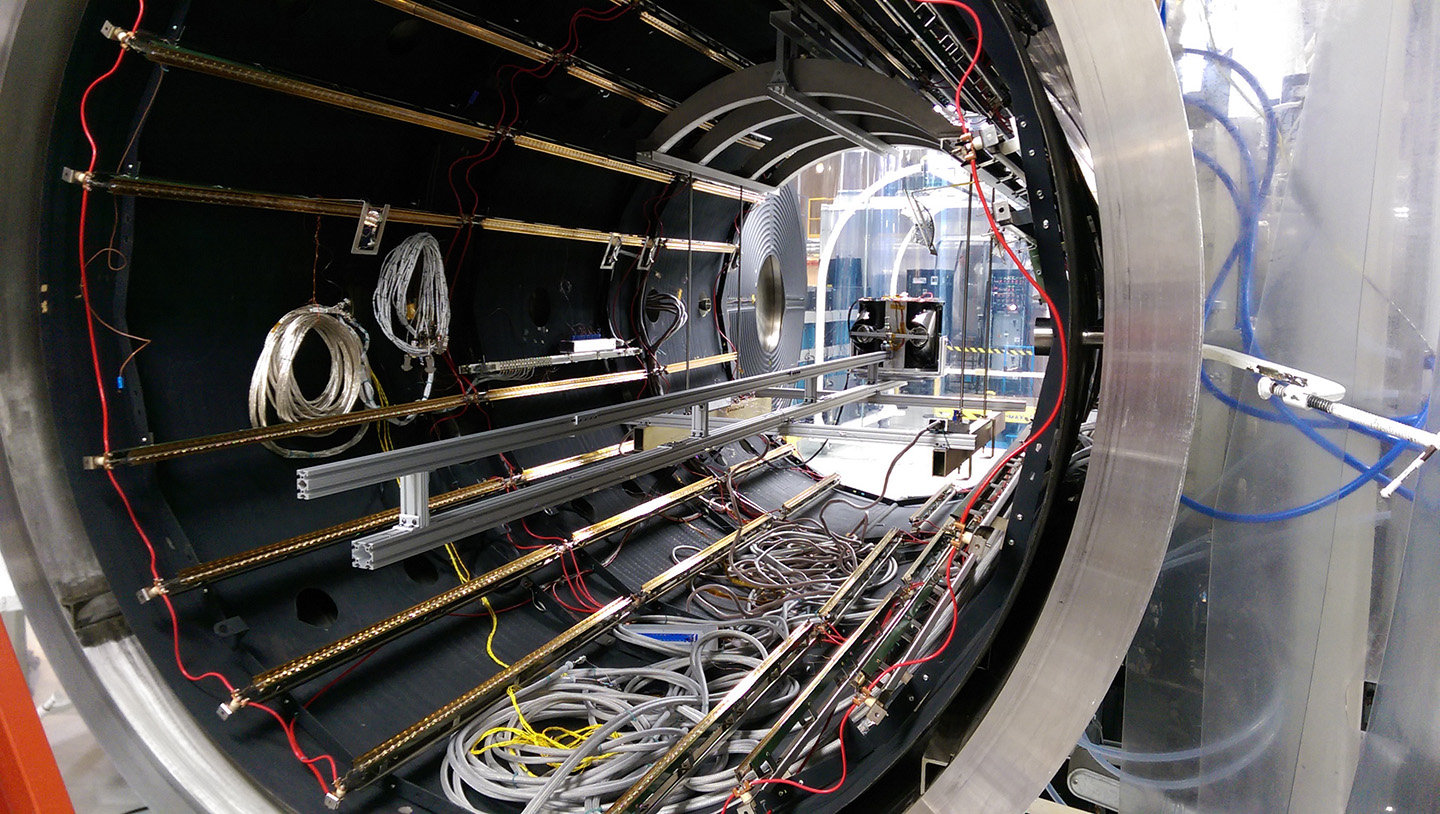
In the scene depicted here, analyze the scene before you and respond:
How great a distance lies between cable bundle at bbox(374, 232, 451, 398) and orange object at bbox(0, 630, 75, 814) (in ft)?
4.98

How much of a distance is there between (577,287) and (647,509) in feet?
3.97

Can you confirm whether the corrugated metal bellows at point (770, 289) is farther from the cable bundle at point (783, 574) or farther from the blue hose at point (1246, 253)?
the blue hose at point (1246, 253)

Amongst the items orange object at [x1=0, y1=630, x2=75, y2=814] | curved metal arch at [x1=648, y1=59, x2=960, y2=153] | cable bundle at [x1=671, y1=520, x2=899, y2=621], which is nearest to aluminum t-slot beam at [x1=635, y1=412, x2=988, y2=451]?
cable bundle at [x1=671, y1=520, x2=899, y2=621]

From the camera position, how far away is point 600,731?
2.55 m

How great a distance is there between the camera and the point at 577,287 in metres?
4.18

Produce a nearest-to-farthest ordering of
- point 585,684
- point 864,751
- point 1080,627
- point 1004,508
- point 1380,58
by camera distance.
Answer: point 1380,58 < point 1080,627 < point 864,751 < point 1004,508 < point 585,684

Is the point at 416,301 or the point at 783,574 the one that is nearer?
the point at 416,301

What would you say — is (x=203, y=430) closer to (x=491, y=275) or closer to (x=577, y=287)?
(x=491, y=275)

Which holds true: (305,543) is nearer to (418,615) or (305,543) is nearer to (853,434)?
(418,615)

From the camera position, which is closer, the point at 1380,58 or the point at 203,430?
the point at 1380,58

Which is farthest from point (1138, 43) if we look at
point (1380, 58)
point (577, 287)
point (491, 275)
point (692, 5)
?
point (577, 287)

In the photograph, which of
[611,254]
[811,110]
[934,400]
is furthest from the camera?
[934,400]

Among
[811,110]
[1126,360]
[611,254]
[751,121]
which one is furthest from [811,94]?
[1126,360]

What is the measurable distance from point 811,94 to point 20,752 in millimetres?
3294
